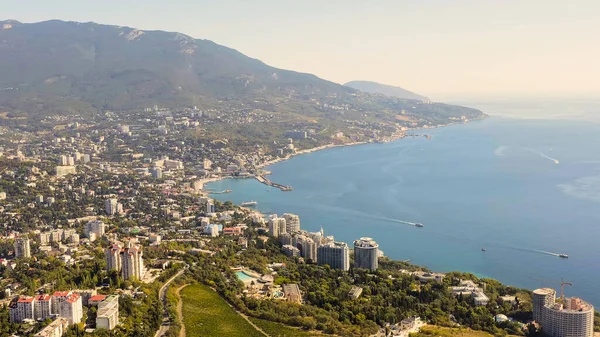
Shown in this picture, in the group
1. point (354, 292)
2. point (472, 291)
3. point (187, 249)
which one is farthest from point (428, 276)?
point (187, 249)

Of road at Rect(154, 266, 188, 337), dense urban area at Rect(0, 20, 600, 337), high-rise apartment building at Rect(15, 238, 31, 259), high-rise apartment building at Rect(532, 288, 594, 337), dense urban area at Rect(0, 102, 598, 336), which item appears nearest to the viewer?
road at Rect(154, 266, 188, 337)

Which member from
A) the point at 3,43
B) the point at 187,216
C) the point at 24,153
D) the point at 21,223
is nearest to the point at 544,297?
the point at 187,216

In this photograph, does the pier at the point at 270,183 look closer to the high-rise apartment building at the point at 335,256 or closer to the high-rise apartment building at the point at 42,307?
the high-rise apartment building at the point at 335,256

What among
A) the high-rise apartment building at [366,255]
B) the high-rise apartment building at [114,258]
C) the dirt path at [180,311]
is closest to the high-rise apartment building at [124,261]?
the high-rise apartment building at [114,258]

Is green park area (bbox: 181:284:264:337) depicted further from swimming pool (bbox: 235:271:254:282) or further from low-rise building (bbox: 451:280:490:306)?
low-rise building (bbox: 451:280:490:306)

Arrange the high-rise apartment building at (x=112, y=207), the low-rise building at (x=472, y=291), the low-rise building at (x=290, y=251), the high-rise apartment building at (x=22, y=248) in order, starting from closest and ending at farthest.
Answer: the low-rise building at (x=472, y=291) → the high-rise apartment building at (x=22, y=248) → the low-rise building at (x=290, y=251) → the high-rise apartment building at (x=112, y=207)

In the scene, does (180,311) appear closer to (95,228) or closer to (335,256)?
(335,256)

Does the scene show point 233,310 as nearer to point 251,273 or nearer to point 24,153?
point 251,273

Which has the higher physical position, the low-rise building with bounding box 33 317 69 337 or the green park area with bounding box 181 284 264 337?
the low-rise building with bounding box 33 317 69 337

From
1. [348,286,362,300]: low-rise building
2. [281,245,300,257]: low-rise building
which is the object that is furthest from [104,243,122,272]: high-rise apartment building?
[348,286,362,300]: low-rise building

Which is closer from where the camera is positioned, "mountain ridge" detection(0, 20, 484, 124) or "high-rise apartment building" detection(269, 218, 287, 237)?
"high-rise apartment building" detection(269, 218, 287, 237)
